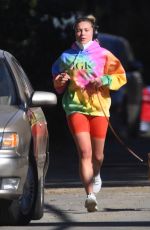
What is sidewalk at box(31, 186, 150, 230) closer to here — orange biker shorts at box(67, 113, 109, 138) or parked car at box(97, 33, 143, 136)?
orange biker shorts at box(67, 113, 109, 138)

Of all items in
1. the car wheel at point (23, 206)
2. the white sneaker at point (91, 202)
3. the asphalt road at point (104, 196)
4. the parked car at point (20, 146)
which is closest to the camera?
the parked car at point (20, 146)

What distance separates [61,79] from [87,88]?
0.93 feet

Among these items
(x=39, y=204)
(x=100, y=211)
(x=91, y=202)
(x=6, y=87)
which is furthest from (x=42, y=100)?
(x=100, y=211)

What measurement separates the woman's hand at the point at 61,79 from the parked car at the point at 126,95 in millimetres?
11147

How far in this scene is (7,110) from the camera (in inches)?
413

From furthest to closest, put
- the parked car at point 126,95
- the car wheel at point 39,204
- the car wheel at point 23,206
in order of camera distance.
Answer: the parked car at point 126,95 < the car wheel at point 39,204 < the car wheel at point 23,206

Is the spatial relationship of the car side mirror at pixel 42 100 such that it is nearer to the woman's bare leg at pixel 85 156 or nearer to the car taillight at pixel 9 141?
the woman's bare leg at pixel 85 156

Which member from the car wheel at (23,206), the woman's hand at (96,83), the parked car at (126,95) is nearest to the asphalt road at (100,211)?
the car wheel at (23,206)

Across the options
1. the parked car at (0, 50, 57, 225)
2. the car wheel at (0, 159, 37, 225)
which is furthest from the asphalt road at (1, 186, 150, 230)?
the parked car at (0, 50, 57, 225)

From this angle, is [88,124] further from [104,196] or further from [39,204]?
[104,196]

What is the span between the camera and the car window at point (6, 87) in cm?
1088

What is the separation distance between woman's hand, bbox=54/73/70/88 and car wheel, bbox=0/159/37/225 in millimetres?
1047

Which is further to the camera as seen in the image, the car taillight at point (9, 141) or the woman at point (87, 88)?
the woman at point (87, 88)

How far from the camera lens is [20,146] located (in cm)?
1020
